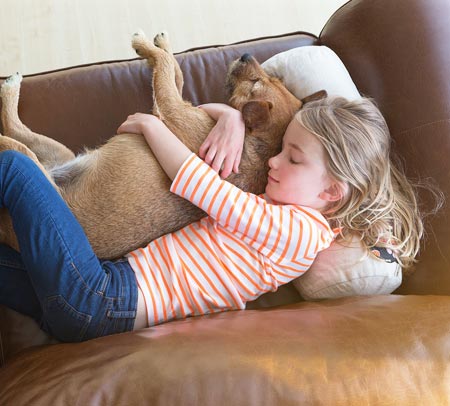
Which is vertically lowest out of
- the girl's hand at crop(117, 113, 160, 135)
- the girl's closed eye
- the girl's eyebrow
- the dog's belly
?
the dog's belly

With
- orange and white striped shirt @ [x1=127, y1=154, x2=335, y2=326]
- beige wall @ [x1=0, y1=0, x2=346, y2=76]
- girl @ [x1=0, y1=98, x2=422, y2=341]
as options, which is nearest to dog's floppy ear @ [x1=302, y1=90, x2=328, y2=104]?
girl @ [x1=0, y1=98, x2=422, y2=341]

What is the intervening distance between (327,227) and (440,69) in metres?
0.95

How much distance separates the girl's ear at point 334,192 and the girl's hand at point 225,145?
431mm

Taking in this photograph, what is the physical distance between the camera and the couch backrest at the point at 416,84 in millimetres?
2035

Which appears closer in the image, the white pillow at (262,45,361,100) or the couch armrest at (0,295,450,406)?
the couch armrest at (0,295,450,406)

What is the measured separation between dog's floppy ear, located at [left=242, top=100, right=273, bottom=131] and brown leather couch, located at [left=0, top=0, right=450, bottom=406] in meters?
0.60

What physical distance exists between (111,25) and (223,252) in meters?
2.41

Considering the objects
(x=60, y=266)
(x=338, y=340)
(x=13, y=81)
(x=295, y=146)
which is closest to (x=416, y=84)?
(x=295, y=146)

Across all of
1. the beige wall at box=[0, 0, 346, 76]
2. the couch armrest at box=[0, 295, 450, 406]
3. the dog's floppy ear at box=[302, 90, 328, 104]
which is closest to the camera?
the couch armrest at box=[0, 295, 450, 406]

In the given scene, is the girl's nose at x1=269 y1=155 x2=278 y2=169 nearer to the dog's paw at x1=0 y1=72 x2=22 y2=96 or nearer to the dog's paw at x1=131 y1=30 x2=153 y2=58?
the dog's paw at x1=131 y1=30 x2=153 y2=58

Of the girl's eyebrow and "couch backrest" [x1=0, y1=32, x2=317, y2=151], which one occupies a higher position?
"couch backrest" [x1=0, y1=32, x2=317, y2=151]

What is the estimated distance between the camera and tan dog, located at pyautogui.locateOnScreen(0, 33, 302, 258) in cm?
204

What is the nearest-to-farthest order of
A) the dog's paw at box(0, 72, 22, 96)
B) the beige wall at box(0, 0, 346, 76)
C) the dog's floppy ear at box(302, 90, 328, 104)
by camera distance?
the dog's floppy ear at box(302, 90, 328, 104)
the dog's paw at box(0, 72, 22, 96)
the beige wall at box(0, 0, 346, 76)

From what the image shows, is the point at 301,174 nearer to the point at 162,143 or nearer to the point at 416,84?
the point at 162,143
